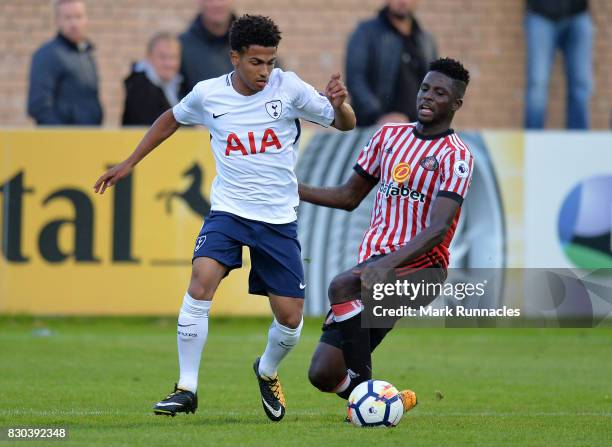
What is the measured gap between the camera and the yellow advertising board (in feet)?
44.1

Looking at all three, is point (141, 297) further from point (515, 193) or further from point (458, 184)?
point (458, 184)

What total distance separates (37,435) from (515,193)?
307 inches

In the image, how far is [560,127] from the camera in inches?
689

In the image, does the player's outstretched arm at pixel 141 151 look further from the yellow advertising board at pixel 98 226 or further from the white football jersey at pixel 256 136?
the yellow advertising board at pixel 98 226

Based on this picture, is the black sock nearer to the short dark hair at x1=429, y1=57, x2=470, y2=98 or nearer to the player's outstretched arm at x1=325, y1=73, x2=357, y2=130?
the player's outstretched arm at x1=325, y1=73, x2=357, y2=130

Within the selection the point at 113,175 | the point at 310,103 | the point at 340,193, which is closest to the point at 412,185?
the point at 340,193

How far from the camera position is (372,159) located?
8.22 m

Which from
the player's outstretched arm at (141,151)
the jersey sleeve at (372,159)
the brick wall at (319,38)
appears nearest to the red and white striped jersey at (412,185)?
the jersey sleeve at (372,159)

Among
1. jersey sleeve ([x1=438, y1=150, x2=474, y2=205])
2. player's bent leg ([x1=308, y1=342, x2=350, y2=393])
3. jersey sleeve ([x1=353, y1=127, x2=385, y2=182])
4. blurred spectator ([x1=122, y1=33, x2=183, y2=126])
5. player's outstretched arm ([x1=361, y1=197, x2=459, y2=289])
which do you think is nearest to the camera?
player's outstretched arm ([x1=361, y1=197, x2=459, y2=289])

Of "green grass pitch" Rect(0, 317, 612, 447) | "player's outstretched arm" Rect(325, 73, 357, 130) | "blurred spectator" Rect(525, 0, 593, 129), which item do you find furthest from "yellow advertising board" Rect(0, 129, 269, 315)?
"player's outstretched arm" Rect(325, 73, 357, 130)

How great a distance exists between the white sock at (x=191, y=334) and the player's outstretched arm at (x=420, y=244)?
949 mm

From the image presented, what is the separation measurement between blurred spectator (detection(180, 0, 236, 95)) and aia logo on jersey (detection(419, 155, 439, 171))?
678 cm

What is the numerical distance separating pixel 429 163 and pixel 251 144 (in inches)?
40.9

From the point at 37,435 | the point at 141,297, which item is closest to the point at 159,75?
the point at 141,297
